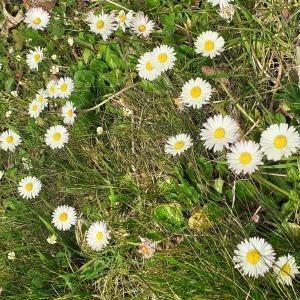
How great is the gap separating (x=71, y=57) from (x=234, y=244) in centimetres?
119

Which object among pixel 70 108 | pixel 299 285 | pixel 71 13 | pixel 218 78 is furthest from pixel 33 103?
pixel 299 285

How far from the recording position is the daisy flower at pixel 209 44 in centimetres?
201

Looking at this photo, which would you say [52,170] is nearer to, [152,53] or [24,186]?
[24,186]

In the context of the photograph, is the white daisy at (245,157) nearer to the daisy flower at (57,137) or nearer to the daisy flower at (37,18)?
the daisy flower at (57,137)

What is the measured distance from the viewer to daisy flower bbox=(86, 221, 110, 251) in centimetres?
204

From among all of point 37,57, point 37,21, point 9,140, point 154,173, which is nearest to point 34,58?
point 37,57

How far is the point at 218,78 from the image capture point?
2.03 m

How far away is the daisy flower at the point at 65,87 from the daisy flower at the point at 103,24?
0.23 metres

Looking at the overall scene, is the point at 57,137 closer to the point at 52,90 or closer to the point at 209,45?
the point at 52,90

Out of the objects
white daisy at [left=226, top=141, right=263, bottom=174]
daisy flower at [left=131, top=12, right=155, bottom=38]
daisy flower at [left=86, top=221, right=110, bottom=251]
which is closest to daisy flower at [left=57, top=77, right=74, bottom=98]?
daisy flower at [left=131, top=12, right=155, bottom=38]

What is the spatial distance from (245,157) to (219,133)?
0.13 meters

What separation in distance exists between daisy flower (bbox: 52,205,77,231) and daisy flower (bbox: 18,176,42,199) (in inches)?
4.8

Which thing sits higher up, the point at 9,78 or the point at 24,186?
the point at 9,78

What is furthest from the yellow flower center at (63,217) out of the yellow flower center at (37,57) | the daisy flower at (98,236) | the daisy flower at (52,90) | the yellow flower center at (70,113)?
the yellow flower center at (37,57)
